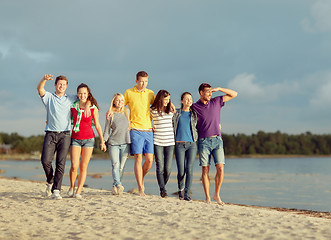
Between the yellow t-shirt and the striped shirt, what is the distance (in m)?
0.19

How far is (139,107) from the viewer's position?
817 cm

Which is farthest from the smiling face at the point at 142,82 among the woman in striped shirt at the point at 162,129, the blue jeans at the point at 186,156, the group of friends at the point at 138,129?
the blue jeans at the point at 186,156

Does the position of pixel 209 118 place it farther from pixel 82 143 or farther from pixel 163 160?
pixel 82 143

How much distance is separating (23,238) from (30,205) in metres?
2.37

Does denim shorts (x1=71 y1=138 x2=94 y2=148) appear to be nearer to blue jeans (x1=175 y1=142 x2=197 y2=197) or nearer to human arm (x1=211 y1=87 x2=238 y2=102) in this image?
blue jeans (x1=175 y1=142 x2=197 y2=197)

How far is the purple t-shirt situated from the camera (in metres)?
7.91

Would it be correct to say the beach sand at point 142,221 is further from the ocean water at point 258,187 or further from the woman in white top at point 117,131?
the ocean water at point 258,187

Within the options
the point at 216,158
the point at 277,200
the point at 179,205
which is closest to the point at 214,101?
the point at 216,158

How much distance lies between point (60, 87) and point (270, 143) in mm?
102386

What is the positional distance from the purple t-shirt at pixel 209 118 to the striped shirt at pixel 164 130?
606 mm

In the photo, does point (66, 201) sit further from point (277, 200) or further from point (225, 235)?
point (277, 200)

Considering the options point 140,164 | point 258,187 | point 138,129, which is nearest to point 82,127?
point 138,129

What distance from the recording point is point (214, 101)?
8.04m

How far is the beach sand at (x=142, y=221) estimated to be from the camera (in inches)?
231
